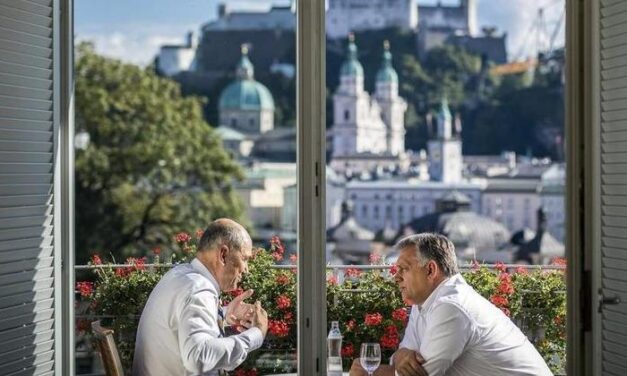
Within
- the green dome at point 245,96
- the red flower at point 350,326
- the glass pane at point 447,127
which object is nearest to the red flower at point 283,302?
the red flower at point 350,326

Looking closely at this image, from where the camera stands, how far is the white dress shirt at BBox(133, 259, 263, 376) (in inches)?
117

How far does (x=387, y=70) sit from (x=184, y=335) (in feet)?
101

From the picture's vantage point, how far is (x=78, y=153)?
26938 mm

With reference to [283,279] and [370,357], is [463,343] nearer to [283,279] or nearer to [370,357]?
[370,357]

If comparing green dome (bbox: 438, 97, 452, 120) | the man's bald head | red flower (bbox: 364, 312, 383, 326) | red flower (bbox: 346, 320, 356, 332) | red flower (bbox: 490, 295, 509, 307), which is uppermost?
green dome (bbox: 438, 97, 452, 120)

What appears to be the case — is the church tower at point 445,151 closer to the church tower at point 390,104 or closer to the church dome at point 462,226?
the church dome at point 462,226

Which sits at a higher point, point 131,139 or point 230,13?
point 230,13

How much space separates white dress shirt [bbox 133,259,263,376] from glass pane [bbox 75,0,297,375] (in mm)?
20660

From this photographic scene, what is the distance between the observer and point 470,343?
2.92m

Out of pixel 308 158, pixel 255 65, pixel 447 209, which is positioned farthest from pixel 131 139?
pixel 308 158

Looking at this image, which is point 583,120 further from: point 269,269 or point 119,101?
point 119,101

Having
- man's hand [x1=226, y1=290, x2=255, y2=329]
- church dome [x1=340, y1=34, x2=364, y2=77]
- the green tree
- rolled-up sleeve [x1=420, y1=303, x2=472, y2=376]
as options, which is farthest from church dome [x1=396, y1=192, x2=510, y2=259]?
rolled-up sleeve [x1=420, y1=303, x2=472, y2=376]

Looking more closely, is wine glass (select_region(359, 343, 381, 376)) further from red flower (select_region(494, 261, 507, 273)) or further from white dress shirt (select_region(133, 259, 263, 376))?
red flower (select_region(494, 261, 507, 273))

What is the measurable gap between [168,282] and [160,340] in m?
0.18
